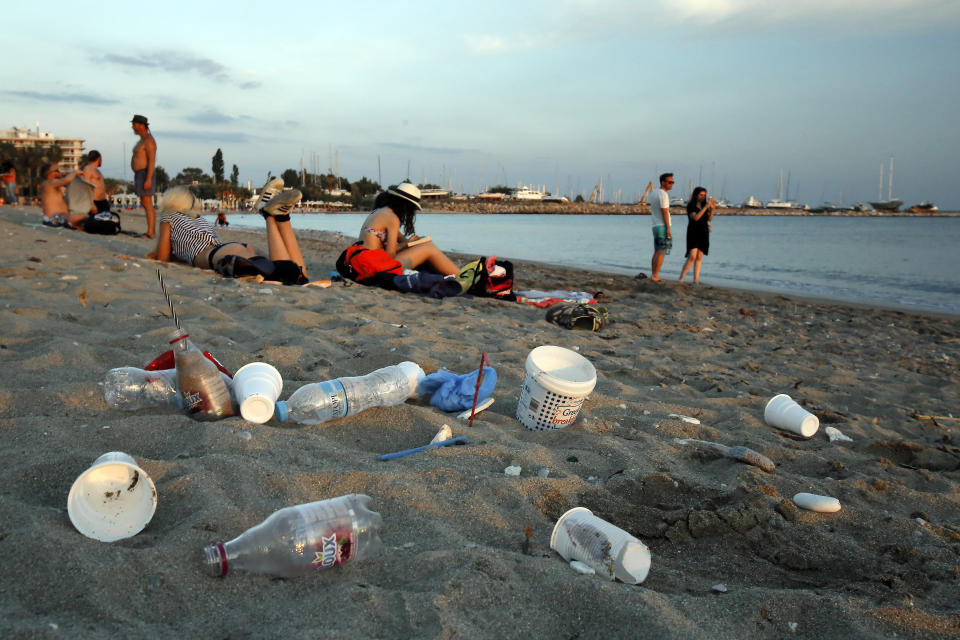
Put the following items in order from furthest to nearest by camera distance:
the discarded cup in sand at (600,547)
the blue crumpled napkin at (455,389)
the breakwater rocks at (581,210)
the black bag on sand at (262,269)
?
the breakwater rocks at (581,210) < the black bag on sand at (262,269) < the blue crumpled napkin at (455,389) < the discarded cup in sand at (600,547)

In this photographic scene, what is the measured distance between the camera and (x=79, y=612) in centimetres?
129

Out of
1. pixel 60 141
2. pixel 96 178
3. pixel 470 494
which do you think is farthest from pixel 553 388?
pixel 60 141

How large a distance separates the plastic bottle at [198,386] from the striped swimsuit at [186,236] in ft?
15.0

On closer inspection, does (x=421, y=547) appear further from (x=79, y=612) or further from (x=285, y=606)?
(x=79, y=612)

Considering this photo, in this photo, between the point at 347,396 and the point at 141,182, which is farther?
the point at 141,182

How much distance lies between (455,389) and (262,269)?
3.76 m

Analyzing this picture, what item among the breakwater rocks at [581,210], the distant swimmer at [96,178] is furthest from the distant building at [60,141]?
the distant swimmer at [96,178]

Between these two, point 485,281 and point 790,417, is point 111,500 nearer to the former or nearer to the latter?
point 790,417

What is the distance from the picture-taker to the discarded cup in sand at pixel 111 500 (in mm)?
1545

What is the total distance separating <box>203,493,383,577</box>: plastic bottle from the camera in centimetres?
151

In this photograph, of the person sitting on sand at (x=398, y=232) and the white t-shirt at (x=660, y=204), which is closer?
the person sitting on sand at (x=398, y=232)

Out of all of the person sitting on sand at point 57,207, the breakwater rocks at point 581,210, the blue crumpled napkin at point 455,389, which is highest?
the breakwater rocks at point 581,210

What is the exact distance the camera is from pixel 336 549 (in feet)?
A: 5.18

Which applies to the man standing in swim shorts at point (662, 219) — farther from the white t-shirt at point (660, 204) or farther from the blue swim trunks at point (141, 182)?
the blue swim trunks at point (141, 182)
